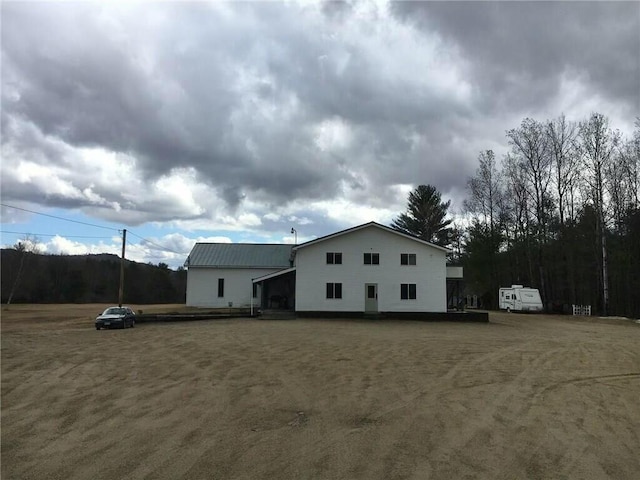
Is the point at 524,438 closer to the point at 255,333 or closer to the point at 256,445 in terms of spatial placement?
the point at 256,445

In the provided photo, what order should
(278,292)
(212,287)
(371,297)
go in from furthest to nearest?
(212,287) < (278,292) < (371,297)

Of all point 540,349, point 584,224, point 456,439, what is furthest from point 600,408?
point 584,224

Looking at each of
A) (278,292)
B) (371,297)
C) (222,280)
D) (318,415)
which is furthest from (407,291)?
(318,415)

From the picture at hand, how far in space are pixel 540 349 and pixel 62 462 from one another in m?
15.7

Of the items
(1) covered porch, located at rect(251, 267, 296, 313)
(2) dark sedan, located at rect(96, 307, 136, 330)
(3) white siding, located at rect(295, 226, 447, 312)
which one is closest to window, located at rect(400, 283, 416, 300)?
(3) white siding, located at rect(295, 226, 447, 312)

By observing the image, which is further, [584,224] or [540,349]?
[584,224]

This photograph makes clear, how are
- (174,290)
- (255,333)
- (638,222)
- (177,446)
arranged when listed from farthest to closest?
(174,290), (638,222), (255,333), (177,446)

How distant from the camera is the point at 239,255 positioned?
44688 millimetres

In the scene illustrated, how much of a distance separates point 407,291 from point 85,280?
71.5 meters

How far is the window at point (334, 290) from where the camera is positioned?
3466cm

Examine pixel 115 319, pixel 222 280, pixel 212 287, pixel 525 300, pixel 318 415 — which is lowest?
pixel 318 415

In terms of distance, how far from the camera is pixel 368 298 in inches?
1363

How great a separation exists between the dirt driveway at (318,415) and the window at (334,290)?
19.1 meters

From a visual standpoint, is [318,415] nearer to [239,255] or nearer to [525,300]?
[239,255]
